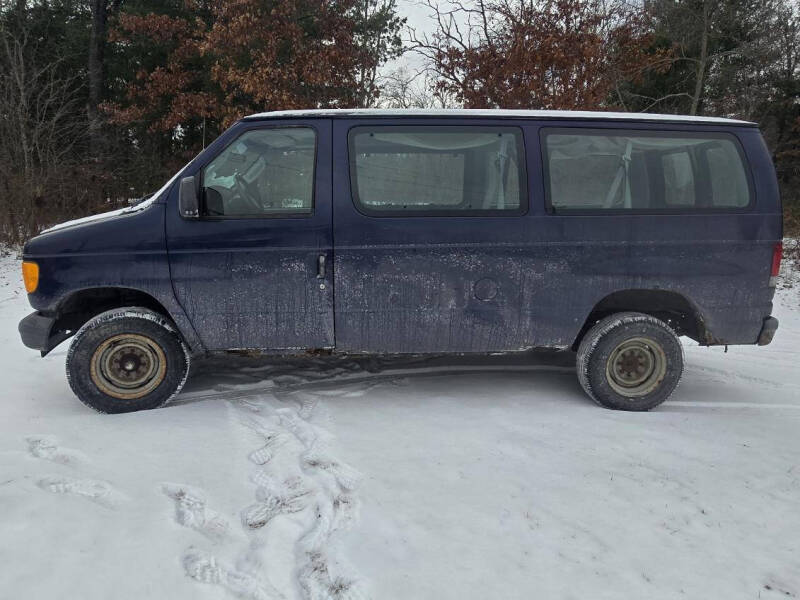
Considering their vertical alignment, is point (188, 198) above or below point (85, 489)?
above

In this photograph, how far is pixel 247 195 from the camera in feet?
12.7

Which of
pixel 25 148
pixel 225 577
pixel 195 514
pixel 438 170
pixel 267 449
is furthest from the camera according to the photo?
pixel 25 148

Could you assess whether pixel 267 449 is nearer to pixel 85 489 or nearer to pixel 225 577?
pixel 85 489

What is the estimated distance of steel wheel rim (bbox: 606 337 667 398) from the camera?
13.5 feet

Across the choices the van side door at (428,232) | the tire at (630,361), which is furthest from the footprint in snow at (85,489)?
the tire at (630,361)

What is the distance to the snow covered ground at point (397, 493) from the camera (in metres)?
2.23

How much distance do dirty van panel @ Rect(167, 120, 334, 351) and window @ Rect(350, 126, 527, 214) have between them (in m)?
0.30

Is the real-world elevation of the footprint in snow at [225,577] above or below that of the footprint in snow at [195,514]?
below

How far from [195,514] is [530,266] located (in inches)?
105

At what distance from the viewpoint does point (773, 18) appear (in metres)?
18.4

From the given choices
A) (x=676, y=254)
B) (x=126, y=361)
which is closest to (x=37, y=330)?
(x=126, y=361)

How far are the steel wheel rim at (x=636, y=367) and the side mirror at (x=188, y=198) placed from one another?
10.4 ft

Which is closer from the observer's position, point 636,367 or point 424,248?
point 424,248

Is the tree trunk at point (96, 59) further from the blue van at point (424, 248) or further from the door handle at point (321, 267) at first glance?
the door handle at point (321, 267)
